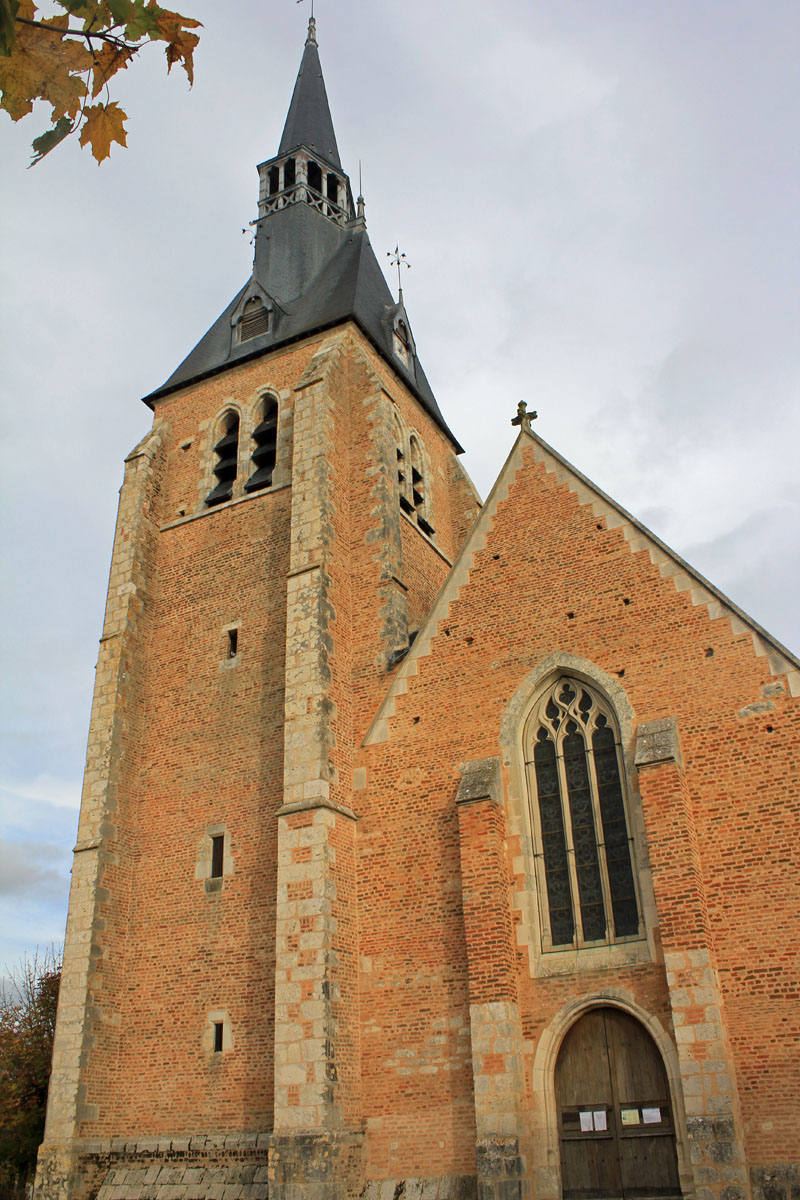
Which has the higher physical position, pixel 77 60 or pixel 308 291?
pixel 308 291

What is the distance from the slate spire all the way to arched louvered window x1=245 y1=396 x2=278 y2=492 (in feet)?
35.6

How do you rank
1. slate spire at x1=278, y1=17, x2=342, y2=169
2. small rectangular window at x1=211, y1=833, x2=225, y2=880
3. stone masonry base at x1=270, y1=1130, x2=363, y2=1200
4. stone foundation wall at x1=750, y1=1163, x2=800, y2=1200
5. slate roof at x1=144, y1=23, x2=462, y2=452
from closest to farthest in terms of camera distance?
stone foundation wall at x1=750, y1=1163, x2=800, y2=1200 → stone masonry base at x1=270, y1=1130, x2=363, y2=1200 → small rectangular window at x1=211, y1=833, x2=225, y2=880 → slate roof at x1=144, y1=23, x2=462, y2=452 → slate spire at x1=278, y1=17, x2=342, y2=169

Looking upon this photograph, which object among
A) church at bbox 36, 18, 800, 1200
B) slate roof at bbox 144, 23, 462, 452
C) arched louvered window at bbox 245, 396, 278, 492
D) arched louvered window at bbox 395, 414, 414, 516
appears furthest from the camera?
slate roof at bbox 144, 23, 462, 452

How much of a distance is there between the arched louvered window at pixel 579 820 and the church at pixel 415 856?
0.14 ft

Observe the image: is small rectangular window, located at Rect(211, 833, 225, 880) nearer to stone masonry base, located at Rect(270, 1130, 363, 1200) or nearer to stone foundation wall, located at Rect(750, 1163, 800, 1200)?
stone masonry base, located at Rect(270, 1130, 363, 1200)

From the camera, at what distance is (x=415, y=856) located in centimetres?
1353

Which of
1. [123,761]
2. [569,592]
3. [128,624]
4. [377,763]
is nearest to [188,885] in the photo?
[123,761]

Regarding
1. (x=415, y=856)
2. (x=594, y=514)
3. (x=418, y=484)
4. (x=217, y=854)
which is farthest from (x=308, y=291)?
(x=415, y=856)

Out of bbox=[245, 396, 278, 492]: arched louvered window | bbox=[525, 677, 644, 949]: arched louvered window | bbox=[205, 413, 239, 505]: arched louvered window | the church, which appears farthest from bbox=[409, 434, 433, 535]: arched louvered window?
bbox=[525, 677, 644, 949]: arched louvered window

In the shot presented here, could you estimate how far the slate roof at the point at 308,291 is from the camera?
20.6 metres

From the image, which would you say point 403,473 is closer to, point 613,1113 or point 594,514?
point 594,514

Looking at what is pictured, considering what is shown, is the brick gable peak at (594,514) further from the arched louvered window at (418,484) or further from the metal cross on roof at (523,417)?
the arched louvered window at (418,484)

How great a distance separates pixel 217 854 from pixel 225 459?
27.2ft

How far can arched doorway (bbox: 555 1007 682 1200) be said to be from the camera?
10695 mm
